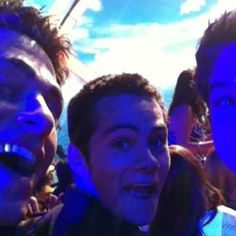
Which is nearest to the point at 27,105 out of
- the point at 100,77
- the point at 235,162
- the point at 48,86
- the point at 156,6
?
the point at 48,86

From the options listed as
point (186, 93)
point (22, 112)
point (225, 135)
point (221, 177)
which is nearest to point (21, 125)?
point (22, 112)

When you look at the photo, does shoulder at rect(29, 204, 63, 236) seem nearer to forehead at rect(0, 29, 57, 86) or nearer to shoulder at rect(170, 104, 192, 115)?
forehead at rect(0, 29, 57, 86)

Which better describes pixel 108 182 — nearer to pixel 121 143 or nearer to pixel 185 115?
pixel 121 143

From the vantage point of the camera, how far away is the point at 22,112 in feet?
2.86

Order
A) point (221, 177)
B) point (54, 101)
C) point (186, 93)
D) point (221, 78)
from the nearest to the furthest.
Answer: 1. point (54, 101)
2. point (221, 78)
3. point (221, 177)
4. point (186, 93)

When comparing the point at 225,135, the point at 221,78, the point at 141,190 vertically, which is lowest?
the point at 141,190

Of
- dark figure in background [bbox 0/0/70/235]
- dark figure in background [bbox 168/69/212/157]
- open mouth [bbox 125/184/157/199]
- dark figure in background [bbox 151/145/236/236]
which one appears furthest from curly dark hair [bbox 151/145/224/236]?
dark figure in background [bbox 168/69/212/157]

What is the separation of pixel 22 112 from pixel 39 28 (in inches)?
9.9

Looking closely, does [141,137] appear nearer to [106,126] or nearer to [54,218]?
[106,126]

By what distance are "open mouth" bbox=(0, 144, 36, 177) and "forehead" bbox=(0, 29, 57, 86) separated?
17 centimetres

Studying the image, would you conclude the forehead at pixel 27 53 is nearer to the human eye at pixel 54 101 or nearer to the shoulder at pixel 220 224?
the human eye at pixel 54 101

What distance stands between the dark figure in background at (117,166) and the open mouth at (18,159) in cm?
14

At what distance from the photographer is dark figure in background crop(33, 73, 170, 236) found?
3.34 feet

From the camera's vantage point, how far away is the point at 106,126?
1105 mm
